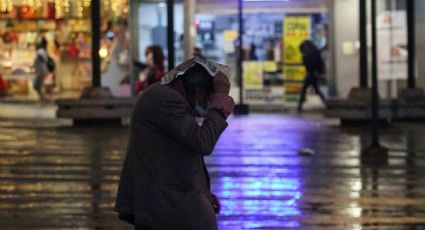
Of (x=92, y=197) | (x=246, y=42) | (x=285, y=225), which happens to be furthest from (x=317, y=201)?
(x=246, y=42)

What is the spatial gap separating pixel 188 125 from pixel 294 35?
76.8 feet

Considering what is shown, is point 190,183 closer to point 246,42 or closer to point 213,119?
point 213,119

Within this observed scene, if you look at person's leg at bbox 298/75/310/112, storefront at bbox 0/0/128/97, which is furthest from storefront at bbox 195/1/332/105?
storefront at bbox 0/0/128/97

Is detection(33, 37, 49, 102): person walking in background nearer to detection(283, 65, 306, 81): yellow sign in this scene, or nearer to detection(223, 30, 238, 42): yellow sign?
detection(223, 30, 238, 42): yellow sign

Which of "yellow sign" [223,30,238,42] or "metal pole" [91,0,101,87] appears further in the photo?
"yellow sign" [223,30,238,42]

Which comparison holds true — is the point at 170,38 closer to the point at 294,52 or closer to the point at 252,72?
the point at 252,72

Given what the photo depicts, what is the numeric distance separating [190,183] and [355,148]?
10844mm

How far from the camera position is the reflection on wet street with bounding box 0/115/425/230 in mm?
9344

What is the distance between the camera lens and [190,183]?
511cm

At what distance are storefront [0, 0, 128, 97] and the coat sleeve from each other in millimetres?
25010

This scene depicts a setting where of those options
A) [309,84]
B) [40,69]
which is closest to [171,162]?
[309,84]

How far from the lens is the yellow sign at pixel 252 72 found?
2833 cm

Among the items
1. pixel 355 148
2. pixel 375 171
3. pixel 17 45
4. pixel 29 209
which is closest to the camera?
pixel 29 209

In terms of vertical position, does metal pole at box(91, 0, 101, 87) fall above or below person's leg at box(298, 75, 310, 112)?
above
